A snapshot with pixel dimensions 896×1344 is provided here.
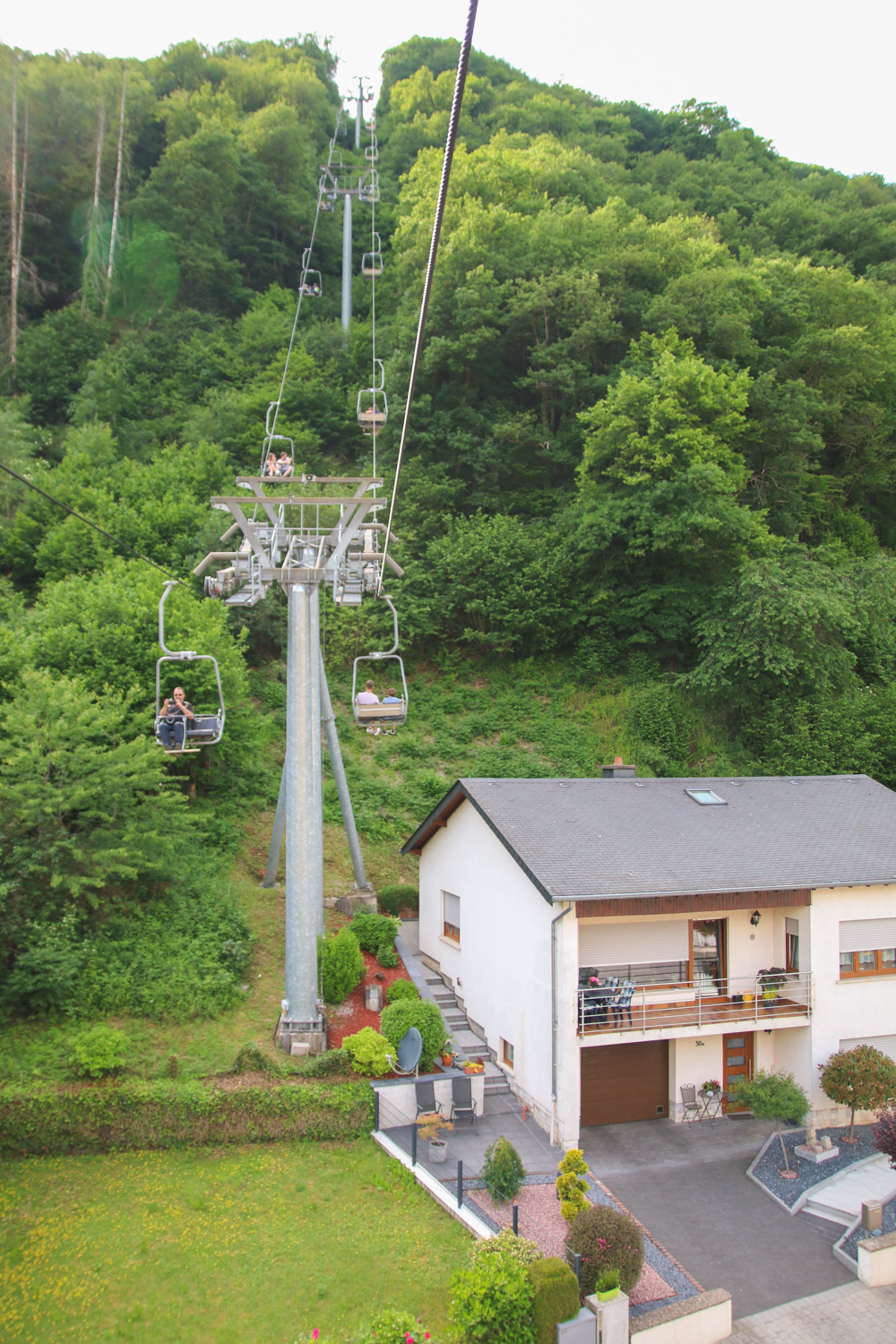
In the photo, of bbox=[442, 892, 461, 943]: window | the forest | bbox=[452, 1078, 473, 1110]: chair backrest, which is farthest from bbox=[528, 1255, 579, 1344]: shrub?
bbox=[442, 892, 461, 943]: window

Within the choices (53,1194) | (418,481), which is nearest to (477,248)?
(418,481)

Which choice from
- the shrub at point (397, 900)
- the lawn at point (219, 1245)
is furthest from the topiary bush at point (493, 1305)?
the shrub at point (397, 900)

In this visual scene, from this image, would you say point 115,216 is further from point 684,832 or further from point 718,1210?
point 718,1210

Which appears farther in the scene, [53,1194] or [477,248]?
[477,248]

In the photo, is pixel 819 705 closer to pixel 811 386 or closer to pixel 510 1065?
pixel 811 386

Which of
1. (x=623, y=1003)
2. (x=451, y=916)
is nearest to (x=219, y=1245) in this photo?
(x=623, y=1003)

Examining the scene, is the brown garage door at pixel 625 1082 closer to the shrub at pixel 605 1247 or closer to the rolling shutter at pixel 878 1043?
the rolling shutter at pixel 878 1043
